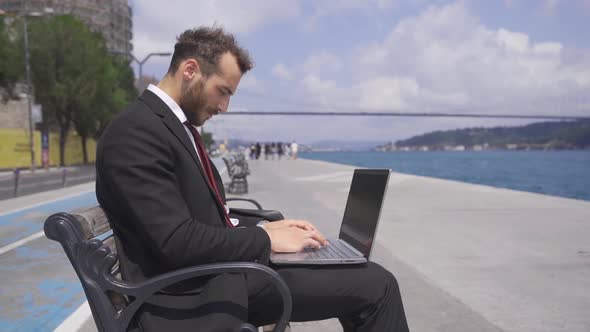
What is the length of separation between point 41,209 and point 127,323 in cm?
1054

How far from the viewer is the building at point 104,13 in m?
83.6

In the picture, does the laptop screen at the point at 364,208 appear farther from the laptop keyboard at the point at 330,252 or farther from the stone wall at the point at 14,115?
the stone wall at the point at 14,115

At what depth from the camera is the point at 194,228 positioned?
74.4 inches

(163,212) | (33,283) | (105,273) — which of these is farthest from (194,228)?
(33,283)

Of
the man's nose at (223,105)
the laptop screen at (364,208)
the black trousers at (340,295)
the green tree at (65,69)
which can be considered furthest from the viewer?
the green tree at (65,69)

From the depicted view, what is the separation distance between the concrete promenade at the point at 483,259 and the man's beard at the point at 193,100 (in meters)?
2.12

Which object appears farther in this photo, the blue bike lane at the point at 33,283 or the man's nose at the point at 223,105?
the blue bike lane at the point at 33,283

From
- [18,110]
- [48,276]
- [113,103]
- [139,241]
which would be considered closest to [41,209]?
[48,276]

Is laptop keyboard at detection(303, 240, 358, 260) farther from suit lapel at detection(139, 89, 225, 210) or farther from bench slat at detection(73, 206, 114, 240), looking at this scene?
bench slat at detection(73, 206, 114, 240)

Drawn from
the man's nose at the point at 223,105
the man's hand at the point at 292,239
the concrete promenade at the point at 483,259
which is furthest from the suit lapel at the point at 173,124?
the concrete promenade at the point at 483,259

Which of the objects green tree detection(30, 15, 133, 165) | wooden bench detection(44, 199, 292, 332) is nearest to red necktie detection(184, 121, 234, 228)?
wooden bench detection(44, 199, 292, 332)

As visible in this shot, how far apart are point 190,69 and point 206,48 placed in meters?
0.10

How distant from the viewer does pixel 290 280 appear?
2.11m

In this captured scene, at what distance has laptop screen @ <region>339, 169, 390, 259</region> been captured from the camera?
2.45 meters
